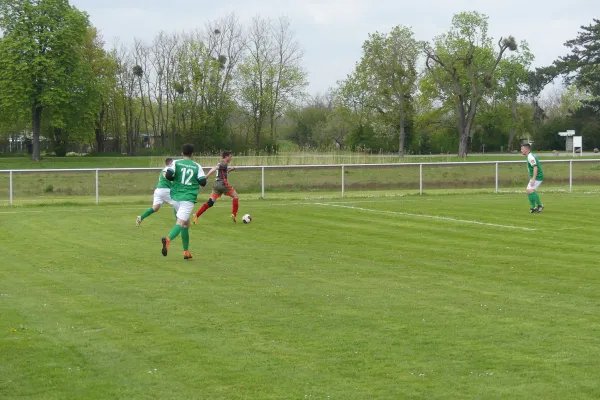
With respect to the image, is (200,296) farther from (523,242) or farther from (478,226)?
(478,226)

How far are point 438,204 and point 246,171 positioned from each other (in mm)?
10478

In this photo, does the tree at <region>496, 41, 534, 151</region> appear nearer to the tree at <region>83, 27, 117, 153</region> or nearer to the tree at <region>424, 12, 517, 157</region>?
the tree at <region>424, 12, 517, 157</region>

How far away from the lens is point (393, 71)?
7681 cm

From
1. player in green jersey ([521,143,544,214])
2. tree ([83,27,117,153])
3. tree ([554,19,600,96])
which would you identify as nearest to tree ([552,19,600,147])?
tree ([554,19,600,96])

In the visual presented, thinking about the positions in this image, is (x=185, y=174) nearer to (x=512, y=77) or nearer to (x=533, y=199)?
(x=533, y=199)

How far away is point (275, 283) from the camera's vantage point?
11.5 metres

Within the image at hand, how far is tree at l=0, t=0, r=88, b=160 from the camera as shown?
67.4 meters

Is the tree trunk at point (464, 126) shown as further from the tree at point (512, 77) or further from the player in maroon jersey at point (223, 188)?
the player in maroon jersey at point (223, 188)

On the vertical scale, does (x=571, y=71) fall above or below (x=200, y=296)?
above

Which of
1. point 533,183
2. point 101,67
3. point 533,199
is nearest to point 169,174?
point 533,199

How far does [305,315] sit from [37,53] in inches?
→ 2532

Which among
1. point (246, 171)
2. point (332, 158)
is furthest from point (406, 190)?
point (332, 158)

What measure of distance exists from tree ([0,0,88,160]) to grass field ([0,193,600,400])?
52.8 m

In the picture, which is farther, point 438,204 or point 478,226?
point 438,204
